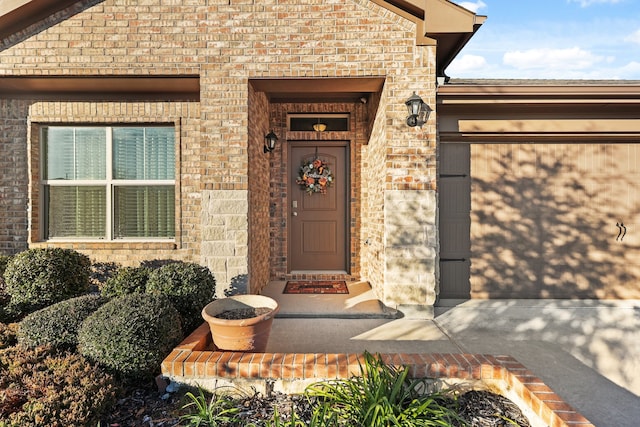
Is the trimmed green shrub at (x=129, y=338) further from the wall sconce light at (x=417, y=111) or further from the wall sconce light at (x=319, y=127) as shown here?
the wall sconce light at (x=319, y=127)

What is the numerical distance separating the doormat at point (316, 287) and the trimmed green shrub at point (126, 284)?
1895 mm

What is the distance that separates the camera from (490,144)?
4.39 meters

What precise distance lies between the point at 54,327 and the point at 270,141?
133 inches

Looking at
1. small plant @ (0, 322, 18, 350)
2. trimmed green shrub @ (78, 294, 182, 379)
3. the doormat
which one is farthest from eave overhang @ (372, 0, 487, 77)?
small plant @ (0, 322, 18, 350)

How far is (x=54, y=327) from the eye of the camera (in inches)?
94.9

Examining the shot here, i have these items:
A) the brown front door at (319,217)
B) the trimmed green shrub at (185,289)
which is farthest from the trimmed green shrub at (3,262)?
the brown front door at (319,217)

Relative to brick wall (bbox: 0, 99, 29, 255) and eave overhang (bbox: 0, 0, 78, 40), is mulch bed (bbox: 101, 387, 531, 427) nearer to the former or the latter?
Answer: brick wall (bbox: 0, 99, 29, 255)

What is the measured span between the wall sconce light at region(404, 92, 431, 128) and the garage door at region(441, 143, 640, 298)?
112 centimetres

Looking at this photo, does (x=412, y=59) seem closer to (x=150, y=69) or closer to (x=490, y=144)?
(x=490, y=144)

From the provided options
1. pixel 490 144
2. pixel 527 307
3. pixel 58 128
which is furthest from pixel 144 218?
pixel 527 307

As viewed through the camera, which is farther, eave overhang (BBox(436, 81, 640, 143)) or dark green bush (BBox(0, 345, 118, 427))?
eave overhang (BBox(436, 81, 640, 143))

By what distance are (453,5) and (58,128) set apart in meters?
5.56

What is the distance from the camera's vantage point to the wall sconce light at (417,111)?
363 centimetres

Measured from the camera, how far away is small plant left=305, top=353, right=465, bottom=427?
1.70 metres
